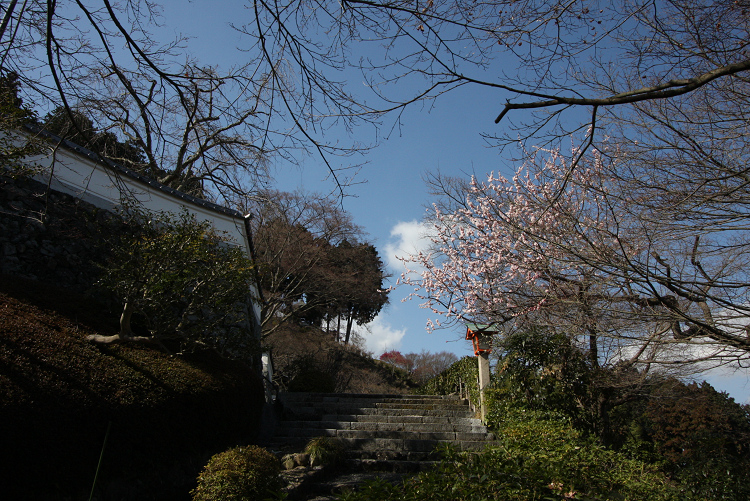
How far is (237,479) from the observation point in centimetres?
434

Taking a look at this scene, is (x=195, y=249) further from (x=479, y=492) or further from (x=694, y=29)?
(x=694, y=29)

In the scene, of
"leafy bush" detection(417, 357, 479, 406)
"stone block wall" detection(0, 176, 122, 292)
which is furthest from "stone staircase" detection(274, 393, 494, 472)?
"stone block wall" detection(0, 176, 122, 292)

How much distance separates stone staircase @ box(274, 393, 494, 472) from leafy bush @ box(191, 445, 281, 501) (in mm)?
2146

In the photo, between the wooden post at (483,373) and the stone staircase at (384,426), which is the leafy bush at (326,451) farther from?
the wooden post at (483,373)

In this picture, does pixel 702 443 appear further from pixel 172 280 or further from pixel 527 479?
pixel 172 280

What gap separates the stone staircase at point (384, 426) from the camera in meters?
6.86

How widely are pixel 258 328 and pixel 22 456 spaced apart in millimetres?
8113

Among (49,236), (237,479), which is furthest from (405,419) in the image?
(49,236)

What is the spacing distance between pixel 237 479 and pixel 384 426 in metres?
4.07

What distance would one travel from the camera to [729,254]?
4.89 meters

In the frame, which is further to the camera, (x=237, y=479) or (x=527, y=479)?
(x=237, y=479)

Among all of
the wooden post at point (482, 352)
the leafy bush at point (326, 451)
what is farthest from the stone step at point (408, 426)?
the leafy bush at point (326, 451)

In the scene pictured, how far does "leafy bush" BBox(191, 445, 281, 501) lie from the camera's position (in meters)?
4.25

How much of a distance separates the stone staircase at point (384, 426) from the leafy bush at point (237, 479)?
2146mm
